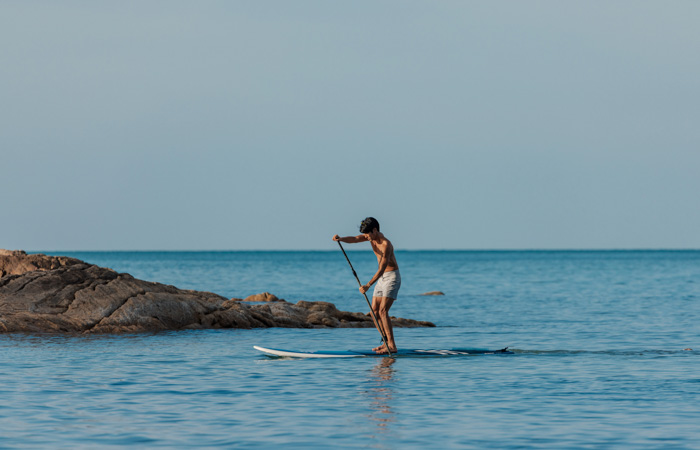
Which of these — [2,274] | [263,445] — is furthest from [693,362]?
[2,274]

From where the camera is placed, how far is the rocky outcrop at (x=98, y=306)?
24.0 meters

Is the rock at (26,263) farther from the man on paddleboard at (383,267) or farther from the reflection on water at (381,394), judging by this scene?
the reflection on water at (381,394)

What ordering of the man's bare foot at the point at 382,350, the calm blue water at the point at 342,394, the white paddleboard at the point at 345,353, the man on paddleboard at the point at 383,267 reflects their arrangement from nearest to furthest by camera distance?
the calm blue water at the point at 342,394 < the man on paddleboard at the point at 383,267 < the white paddleboard at the point at 345,353 < the man's bare foot at the point at 382,350

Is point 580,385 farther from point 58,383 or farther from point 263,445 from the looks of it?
point 58,383

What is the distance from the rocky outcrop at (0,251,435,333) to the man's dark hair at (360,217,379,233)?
943 cm

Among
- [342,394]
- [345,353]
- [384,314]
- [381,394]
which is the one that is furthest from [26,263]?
[381,394]

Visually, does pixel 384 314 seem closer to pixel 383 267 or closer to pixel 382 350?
pixel 383 267

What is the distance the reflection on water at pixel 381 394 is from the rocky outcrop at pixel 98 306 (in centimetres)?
939

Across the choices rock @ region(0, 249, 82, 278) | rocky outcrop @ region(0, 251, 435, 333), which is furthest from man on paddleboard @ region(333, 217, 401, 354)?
Result: rock @ region(0, 249, 82, 278)

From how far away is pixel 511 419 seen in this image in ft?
37.6

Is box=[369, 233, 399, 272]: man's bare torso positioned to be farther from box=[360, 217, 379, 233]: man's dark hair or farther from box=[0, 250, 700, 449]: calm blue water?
box=[0, 250, 700, 449]: calm blue water

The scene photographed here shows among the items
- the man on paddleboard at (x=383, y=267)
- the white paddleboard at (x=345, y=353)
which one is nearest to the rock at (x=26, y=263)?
the white paddleboard at (x=345, y=353)

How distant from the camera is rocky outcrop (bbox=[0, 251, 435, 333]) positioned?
24.0 metres

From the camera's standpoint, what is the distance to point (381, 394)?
13.6m
